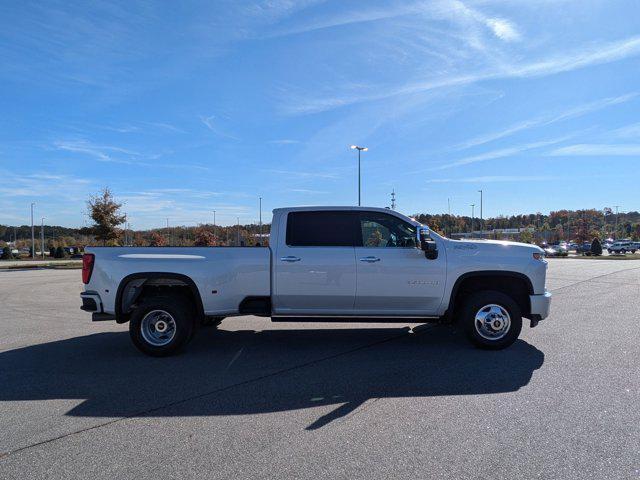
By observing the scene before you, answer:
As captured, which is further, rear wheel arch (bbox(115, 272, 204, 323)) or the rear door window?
the rear door window

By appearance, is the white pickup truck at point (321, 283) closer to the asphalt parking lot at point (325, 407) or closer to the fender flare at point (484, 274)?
the fender flare at point (484, 274)

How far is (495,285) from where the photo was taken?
269 inches

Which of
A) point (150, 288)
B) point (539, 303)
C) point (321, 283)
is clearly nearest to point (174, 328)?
point (150, 288)

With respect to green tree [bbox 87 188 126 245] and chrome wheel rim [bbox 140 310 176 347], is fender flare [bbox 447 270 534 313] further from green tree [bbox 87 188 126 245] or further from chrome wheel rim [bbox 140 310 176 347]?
green tree [bbox 87 188 126 245]

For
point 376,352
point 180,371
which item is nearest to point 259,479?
point 180,371

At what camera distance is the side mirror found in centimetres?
620

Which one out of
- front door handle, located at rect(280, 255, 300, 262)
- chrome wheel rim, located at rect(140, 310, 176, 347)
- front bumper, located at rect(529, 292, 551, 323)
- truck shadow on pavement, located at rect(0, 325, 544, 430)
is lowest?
truck shadow on pavement, located at rect(0, 325, 544, 430)

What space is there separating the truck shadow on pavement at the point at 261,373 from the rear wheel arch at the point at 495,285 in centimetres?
63

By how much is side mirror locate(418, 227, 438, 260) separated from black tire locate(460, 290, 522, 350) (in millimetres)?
867

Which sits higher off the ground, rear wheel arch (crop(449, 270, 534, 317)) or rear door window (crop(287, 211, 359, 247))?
rear door window (crop(287, 211, 359, 247))

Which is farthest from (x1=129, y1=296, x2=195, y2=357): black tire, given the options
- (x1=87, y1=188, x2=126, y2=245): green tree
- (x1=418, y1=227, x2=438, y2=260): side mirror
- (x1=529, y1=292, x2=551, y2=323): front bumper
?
(x1=87, y1=188, x2=126, y2=245): green tree

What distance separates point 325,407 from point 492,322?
10.2 ft

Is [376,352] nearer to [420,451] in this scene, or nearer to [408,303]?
[408,303]

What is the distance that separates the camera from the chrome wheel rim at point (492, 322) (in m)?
6.50
